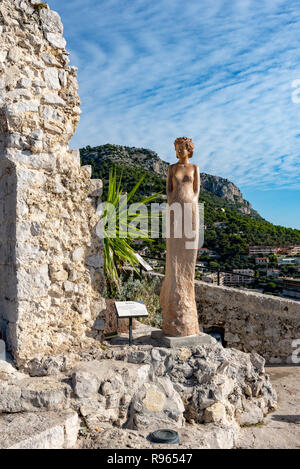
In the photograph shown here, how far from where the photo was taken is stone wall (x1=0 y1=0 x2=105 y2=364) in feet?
12.5

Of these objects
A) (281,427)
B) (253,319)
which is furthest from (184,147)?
(253,319)

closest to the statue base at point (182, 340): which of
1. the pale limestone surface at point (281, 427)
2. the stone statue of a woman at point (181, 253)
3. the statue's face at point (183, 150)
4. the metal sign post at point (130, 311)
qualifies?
the stone statue of a woman at point (181, 253)

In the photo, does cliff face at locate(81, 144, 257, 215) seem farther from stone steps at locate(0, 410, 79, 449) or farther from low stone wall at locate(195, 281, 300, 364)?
stone steps at locate(0, 410, 79, 449)

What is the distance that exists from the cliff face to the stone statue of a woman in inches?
472

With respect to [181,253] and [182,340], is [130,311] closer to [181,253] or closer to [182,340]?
[182,340]

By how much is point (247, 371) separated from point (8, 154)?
11.4 ft

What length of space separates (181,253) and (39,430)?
2.14 metres

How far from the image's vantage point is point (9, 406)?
10.7 ft

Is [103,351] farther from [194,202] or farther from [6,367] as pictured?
[194,202]

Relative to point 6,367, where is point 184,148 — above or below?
above

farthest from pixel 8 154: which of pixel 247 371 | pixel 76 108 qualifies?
pixel 247 371

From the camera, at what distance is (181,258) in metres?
4.28

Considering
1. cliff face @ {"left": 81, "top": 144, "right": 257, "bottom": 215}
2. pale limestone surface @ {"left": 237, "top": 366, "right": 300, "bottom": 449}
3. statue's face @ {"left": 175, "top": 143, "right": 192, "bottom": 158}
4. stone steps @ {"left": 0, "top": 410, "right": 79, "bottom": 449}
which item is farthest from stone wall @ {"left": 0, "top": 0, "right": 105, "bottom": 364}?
cliff face @ {"left": 81, "top": 144, "right": 257, "bottom": 215}

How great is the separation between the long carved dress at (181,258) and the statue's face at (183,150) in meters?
0.14
